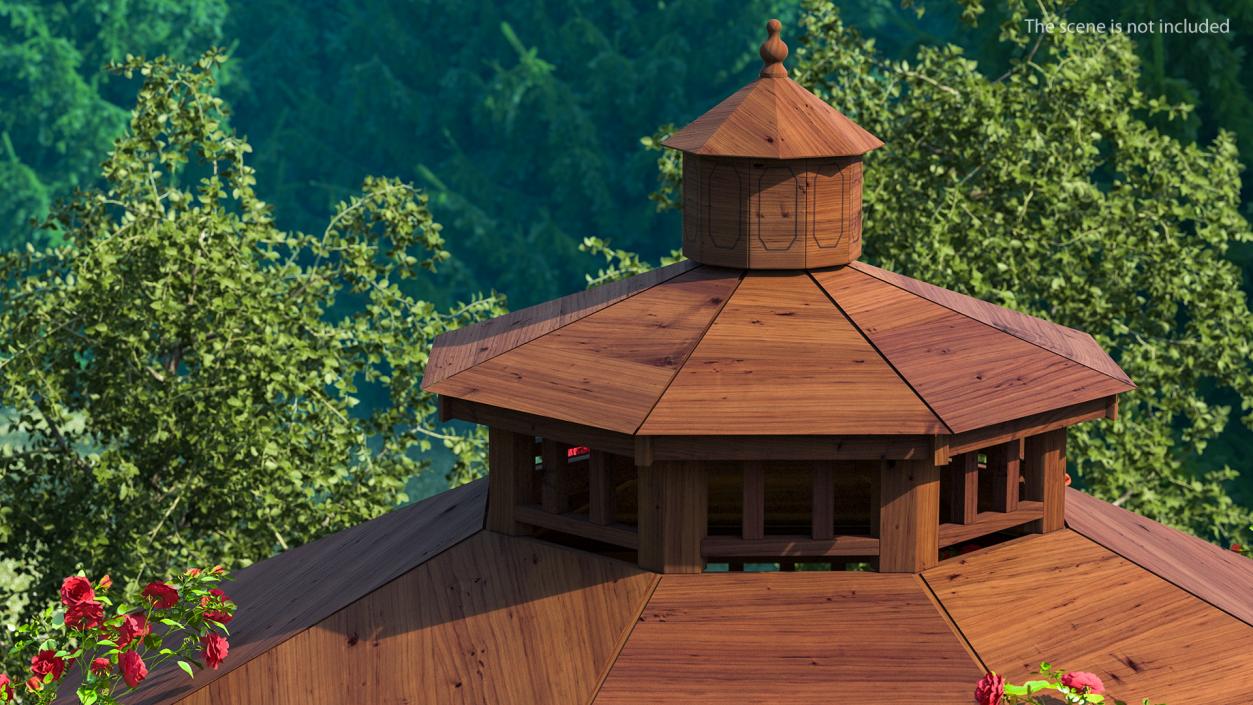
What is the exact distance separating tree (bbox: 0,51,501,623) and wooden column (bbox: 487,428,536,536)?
5095 mm

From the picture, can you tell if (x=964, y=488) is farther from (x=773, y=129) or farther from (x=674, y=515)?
(x=773, y=129)

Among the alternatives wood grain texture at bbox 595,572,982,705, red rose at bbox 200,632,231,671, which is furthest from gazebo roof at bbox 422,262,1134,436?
red rose at bbox 200,632,231,671

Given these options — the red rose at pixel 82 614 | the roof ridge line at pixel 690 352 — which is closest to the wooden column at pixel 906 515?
the roof ridge line at pixel 690 352

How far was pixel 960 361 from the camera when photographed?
733 centimetres

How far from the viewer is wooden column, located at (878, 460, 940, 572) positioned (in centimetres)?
721

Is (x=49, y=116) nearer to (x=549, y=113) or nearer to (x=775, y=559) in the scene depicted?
(x=549, y=113)

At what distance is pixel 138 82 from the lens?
1879 inches

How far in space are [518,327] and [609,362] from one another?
2.57 ft

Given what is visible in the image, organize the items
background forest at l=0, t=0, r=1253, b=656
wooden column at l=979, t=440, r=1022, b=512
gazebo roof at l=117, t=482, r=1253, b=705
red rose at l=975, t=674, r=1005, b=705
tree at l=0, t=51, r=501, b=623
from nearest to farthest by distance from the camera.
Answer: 1. red rose at l=975, t=674, r=1005, b=705
2. gazebo roof at l=117, t=482, r=1253, b=705
3. wooden column at l=979, t=440, r=1022, b=512
4. tree at l=0, t=51, r=501, b=623
5. background forest at l=0, t=0, r=1253, b=656

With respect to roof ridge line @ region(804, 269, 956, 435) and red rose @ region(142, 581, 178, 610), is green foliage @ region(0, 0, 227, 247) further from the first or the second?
roof ridge line @ region(804, 269, 956, 435)

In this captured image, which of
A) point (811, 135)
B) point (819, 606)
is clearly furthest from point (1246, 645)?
point (811, 135)

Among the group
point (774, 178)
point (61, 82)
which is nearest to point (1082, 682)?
point (774, 178)

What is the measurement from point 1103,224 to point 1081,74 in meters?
1.37

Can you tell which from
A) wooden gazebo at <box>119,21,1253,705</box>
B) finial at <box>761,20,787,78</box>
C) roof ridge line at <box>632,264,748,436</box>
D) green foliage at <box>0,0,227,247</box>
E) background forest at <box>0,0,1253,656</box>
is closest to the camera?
wooden gazebo at <box>119,21,1253,705</box>
